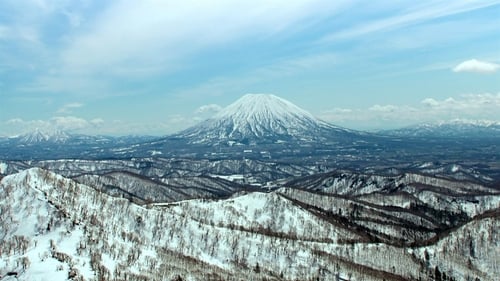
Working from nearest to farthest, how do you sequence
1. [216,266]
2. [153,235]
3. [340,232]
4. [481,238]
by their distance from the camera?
1. [216,266]
2. [153,235]
3. [481,238]
4. [340,232]

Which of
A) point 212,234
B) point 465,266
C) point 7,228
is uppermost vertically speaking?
point 7,228

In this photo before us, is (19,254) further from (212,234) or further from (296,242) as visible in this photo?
(296,242)

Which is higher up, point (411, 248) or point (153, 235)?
point (153, 235)

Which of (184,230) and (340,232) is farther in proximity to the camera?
(340,232)

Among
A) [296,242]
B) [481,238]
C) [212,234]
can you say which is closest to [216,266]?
[212,234]

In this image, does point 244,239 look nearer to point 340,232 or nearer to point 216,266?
point 216,266

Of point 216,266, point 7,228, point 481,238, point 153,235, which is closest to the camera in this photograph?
point 7,228
